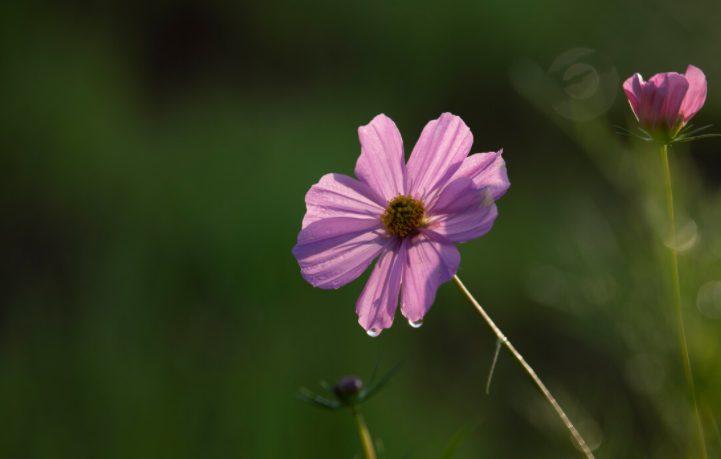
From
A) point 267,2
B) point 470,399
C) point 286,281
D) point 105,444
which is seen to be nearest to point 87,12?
point 267,2

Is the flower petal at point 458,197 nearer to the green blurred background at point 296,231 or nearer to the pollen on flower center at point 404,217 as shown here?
the pollen on flower center at point 404,217

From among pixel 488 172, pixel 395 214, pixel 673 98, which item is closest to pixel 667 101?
pixel 673 98

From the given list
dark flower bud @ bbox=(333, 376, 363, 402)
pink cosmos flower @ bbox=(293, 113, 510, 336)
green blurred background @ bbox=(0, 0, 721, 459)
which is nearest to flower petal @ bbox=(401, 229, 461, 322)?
pink cosmos flower @ bbox=(293, 113, 510, 336)

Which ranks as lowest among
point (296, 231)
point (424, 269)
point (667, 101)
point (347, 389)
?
point (296, 231)

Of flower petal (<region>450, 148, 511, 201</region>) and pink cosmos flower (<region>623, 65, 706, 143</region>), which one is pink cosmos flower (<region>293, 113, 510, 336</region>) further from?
pink cosmos flower (<region>623, 65, 706, 143</region>)

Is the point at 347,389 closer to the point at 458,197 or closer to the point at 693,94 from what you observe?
the point at 458,197
